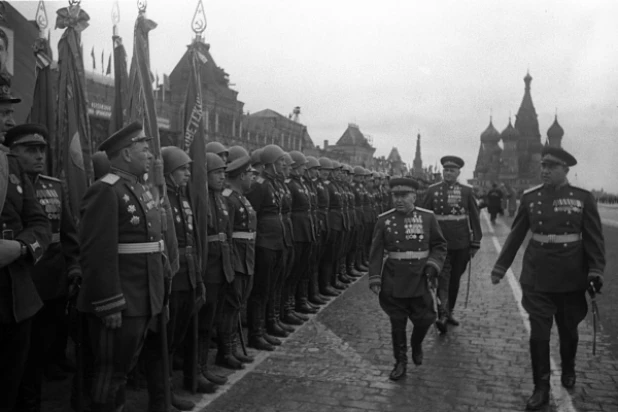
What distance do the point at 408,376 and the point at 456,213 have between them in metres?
3.18

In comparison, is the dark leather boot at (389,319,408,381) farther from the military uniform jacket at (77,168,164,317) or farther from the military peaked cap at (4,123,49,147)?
the military peaked cap at (4,123,49,147)

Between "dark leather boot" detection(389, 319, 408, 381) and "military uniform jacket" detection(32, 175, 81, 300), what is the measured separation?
10.7 feet

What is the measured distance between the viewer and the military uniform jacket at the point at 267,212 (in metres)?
7.27

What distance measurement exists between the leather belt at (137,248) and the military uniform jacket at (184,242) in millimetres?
846

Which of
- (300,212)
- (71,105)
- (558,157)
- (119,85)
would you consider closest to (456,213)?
(300,212)

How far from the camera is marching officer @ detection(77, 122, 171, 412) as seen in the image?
13.1 ft

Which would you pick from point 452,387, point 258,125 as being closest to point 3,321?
point 452,387

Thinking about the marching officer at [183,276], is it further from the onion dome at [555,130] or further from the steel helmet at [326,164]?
the onion dome at [555,130]

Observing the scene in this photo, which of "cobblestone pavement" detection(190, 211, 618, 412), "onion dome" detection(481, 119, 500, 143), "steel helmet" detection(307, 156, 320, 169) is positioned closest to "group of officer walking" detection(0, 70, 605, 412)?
"cobblestone pavement" detection(190, 211, 618, 412)

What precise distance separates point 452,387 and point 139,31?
466 cm

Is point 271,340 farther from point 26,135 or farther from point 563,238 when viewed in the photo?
point 26,135

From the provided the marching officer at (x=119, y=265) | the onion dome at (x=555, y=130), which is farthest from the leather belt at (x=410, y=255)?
the onion dome at (x=555, y=130)

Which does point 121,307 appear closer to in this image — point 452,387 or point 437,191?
point 452,387

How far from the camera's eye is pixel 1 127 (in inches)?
164
